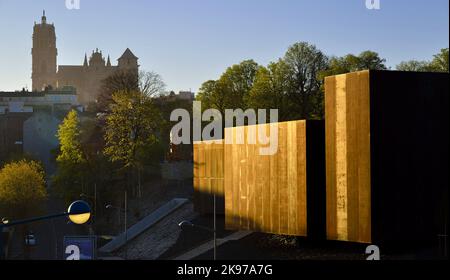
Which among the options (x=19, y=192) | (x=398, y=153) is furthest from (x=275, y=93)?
(x=398, y=153)

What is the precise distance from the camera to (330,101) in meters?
25.2

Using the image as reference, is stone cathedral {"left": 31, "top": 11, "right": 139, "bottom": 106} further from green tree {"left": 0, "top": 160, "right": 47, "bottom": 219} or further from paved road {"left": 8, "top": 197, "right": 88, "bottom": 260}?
green tree {"left": 0, "top": 160, "right": 47, "bottom": 219}

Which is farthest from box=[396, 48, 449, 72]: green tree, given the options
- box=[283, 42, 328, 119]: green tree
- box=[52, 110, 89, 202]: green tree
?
box=[52, 110, 89, 202]: green tree

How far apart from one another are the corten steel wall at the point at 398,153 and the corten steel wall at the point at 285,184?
319 cm

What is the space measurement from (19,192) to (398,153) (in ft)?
88.3

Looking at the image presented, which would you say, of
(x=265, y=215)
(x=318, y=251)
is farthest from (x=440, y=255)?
(x=265, y=215)

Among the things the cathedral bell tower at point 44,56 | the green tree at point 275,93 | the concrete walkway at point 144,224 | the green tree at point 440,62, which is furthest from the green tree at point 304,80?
the cathedral bell tower at point 44,56

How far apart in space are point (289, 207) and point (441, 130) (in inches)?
252

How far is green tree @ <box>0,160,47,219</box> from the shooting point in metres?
46.1

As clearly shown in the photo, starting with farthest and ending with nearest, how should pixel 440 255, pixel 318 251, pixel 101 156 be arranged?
1. pixel 101 156
2. pixel 318 251
3. pixel 440 255

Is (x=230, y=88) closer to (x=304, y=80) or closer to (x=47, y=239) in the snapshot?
(x=304, y=80)

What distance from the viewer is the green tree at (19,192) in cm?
4606

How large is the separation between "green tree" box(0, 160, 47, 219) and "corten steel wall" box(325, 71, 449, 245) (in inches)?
1010
